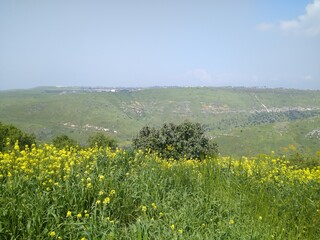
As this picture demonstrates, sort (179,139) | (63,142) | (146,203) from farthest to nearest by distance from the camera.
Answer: (63,142) < (179,139) < (146,203)

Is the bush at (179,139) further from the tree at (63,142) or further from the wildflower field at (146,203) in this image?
the wildflower field at (146,203)

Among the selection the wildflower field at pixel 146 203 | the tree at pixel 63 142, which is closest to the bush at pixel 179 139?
the tree at pixel 63 142

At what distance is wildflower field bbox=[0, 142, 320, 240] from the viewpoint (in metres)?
4.60

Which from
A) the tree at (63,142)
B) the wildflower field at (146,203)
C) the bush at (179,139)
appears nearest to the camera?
the wildflower field at (146,203)

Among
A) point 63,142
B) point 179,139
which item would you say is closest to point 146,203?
point 179,139

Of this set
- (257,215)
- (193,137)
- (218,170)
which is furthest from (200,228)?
(193,137)

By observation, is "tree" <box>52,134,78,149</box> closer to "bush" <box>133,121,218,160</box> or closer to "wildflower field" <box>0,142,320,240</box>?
"bush" <box>133,121,218,160</box>

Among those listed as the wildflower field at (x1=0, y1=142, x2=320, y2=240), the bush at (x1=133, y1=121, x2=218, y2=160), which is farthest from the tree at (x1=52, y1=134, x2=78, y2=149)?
the wildflower field at (x1=0, y1=142, x2=320, y2=240)

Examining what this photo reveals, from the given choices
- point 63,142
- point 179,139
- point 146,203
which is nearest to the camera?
point 146,203

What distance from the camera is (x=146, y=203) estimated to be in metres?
5.84

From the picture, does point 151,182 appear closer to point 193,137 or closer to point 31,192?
point 31,192

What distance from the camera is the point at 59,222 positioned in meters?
4.81

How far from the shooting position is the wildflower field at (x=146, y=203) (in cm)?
460

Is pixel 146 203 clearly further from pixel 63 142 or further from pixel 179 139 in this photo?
pixel 63 142
